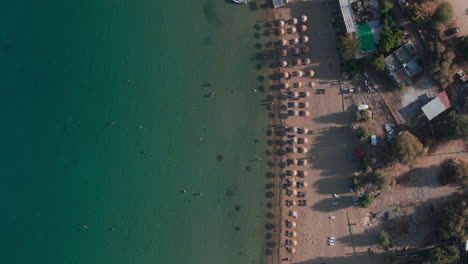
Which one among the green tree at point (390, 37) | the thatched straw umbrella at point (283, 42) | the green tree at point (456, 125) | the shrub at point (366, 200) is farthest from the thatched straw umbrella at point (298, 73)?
the green tree at point (456, 125)

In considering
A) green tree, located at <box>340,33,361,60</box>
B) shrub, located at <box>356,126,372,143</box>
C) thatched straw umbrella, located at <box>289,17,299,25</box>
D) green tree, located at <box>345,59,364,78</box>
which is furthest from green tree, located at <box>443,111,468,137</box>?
thatched straw umbrella, located at <box>289,17,299,25</box>

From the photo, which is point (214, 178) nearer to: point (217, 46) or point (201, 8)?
point (217, 46)

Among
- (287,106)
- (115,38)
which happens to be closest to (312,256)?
(287,106)

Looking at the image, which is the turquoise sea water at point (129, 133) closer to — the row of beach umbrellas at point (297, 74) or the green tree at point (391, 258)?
the row of beach umbrellas at point (297, 74)

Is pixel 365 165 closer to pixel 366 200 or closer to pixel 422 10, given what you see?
pixel 366 200

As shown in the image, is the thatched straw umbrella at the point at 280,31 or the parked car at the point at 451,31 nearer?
the parked car at the point at 451,31

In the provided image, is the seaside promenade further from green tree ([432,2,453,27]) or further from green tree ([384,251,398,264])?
green tree ([432,2,453,27])
